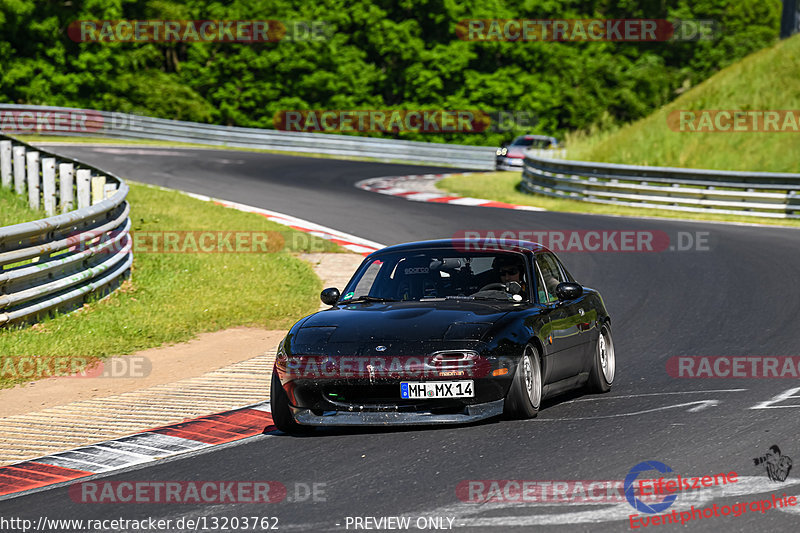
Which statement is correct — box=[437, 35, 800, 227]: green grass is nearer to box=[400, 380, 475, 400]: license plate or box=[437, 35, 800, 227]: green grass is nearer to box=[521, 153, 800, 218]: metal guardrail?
box=[521, 153, 800, 218]: metal guardrail

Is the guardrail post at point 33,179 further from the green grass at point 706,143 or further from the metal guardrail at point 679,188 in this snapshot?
the metal guardrail at point 679,188

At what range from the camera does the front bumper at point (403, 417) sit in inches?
289

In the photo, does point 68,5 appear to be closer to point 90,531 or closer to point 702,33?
point 702,33

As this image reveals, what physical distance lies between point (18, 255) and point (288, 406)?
182 inches

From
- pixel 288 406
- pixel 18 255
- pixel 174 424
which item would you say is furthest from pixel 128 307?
pixel 288 406

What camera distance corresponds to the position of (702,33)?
7231 centimetres

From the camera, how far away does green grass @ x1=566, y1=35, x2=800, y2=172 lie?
30031 mm

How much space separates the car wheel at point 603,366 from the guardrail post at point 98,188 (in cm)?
931

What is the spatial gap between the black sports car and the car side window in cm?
2

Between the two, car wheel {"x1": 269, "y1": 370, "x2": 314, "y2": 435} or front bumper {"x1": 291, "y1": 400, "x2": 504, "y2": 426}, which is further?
car wheel {"x1": 269, "y1": 370, "x2": 314, "y2": 435}

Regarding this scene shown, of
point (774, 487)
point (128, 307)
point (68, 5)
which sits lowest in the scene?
point (128, 307)

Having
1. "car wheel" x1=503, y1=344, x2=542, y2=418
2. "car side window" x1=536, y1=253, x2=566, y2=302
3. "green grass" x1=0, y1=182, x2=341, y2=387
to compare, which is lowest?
"green grass" x1=0, y1=182, x2=341, y2=387

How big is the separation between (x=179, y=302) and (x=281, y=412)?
6.37m

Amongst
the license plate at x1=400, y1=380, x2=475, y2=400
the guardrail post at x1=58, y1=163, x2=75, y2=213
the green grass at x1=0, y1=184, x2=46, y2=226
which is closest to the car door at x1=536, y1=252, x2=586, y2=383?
the license plate at x1=400, y1=380, x2=475, y2=400
